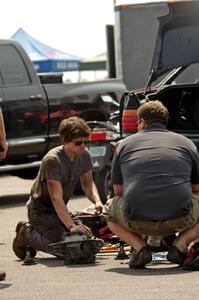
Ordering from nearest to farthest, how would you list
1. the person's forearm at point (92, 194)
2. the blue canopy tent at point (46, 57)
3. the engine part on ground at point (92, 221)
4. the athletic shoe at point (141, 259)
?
the athletic shoe at point (141, 259) → the person's forearm at point (92, 194) → the engine part on ground at point (92, 221) → the blue canopy tent at point (46, 57)

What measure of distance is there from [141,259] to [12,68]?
7.14m

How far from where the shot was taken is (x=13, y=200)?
16.2 meters

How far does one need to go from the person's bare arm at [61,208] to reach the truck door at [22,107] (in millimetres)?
5578

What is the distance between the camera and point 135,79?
21.0m

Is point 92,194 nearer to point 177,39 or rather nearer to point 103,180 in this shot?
point 177,39

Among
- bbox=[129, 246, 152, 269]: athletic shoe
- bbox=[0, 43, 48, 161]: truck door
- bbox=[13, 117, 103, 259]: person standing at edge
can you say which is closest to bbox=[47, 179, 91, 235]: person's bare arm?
bbox=[13, 117, 103, 259]: person standing at edge

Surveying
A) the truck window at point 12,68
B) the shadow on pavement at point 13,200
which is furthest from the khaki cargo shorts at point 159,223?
the truck window at point 12,68

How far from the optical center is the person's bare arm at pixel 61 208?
9.61m

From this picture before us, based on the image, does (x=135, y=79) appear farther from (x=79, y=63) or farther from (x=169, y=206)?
(x=79, y=63)

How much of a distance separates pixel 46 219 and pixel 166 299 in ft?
8.60

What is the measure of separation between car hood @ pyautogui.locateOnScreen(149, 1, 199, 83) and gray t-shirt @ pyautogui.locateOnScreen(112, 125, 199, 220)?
7.51 feet

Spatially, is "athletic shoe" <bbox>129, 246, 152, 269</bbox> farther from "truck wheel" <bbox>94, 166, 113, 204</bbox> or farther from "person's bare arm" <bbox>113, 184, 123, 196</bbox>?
"truck wheel" <bbox>94, 166, 113, 204</bbox>

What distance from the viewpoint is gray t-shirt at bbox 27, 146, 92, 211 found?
32.3 feet

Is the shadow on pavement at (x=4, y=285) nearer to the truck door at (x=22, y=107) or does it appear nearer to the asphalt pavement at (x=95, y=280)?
the asphalt pavement at (x=95, y=280)
